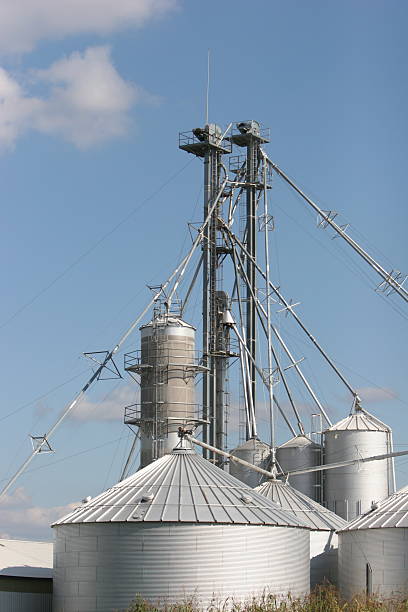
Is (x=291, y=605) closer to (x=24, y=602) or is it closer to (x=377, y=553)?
(x=377, y=553)

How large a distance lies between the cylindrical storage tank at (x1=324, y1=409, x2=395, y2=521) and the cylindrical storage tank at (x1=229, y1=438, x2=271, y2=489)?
18.4 ft

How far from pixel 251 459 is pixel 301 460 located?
4.15 m

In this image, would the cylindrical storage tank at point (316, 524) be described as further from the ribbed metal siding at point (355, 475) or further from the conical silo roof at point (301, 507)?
the ribbed metal siding at point (355, 475)

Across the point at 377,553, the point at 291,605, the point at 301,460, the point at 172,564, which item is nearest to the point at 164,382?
the point at 301,460

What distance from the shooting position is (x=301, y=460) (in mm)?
83000

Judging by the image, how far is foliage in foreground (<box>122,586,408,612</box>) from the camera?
168 feet

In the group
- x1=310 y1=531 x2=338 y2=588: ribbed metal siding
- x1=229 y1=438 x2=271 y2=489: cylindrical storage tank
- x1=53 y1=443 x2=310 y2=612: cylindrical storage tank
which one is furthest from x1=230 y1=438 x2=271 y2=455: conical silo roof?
x1=53 y1=443 x2=310 y2=612: cylindrical storage tank

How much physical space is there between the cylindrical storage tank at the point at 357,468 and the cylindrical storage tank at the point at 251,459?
560 centimetres

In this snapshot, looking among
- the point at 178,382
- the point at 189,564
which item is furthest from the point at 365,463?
the point at 189,564

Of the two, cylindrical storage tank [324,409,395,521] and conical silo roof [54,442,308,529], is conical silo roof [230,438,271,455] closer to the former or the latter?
cylindrical storage tank [324,409,395,521]

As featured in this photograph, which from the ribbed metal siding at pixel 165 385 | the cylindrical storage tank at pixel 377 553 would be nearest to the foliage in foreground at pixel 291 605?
the cylindrical storage tank at pixel 377 553

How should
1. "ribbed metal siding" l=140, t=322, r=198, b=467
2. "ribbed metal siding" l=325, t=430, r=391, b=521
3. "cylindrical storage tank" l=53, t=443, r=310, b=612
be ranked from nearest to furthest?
"cylindrical storage tank" l=53, t=443, r=310, b=612
"ribbed metal siding" l=140, t=322, r=198, b=467
"ribbed metal siding" l=325, t=430, r=391, b=521

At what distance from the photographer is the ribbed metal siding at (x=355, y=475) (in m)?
78.4

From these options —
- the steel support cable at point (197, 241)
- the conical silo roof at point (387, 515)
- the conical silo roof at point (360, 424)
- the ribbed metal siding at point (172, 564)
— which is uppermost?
the steel support cable at point (197, 241)
